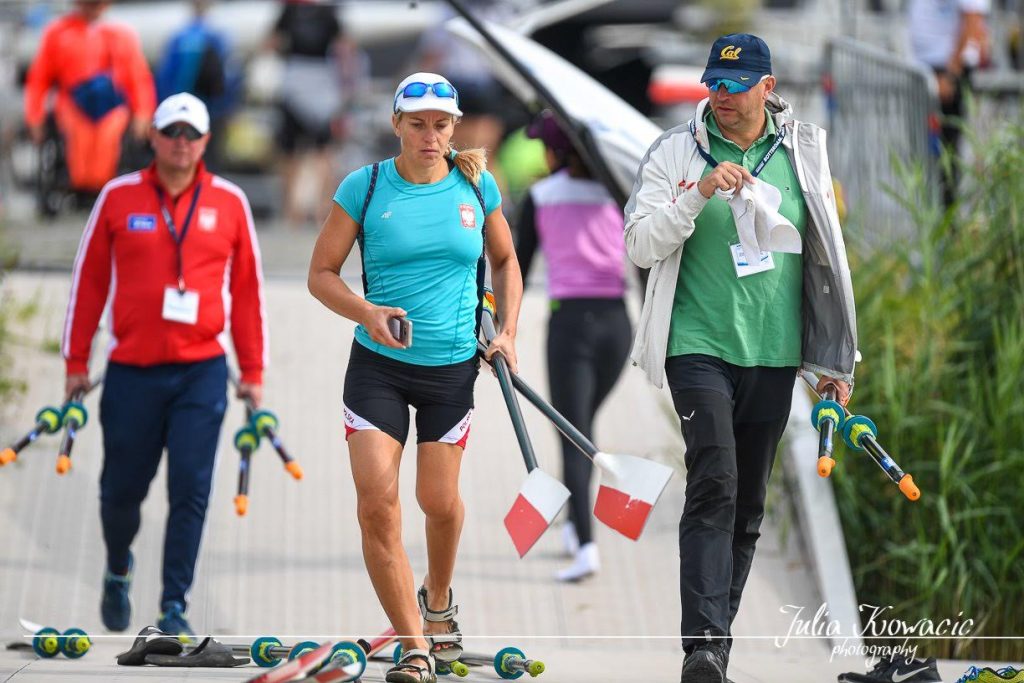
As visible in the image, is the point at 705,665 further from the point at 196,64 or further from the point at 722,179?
the point at 196,64

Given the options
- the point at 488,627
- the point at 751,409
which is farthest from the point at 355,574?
the point at 751,409

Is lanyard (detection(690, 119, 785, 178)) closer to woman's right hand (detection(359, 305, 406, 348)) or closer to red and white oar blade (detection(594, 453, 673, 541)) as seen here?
red and white oar blade (detection(594, 453, 673, 541))

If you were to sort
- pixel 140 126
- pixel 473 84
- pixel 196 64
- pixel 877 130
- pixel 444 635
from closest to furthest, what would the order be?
pixel 444 635 → pixel 877 130 → pixel 140 126 → pixel 196 64 → pixel 473 84

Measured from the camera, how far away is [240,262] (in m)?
6.73

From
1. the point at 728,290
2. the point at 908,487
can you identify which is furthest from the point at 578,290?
the point at 908,487

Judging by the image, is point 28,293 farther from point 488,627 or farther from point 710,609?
point 710,609

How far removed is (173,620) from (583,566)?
211 centimetres

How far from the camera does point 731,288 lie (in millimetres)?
5465

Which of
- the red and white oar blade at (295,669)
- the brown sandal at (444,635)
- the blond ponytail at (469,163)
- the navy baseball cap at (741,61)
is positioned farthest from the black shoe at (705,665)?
the navy baseball cap at (741,61)

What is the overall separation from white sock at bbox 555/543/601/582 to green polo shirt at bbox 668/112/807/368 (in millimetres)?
2553

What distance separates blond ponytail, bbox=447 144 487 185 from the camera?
18.0ft

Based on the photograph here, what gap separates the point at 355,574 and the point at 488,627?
76 centimetres

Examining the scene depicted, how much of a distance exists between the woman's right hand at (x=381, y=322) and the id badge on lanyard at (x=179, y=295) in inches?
59.8

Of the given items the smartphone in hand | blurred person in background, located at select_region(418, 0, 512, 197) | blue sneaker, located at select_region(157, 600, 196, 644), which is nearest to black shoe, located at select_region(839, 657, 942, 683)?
the smartphone in hand
